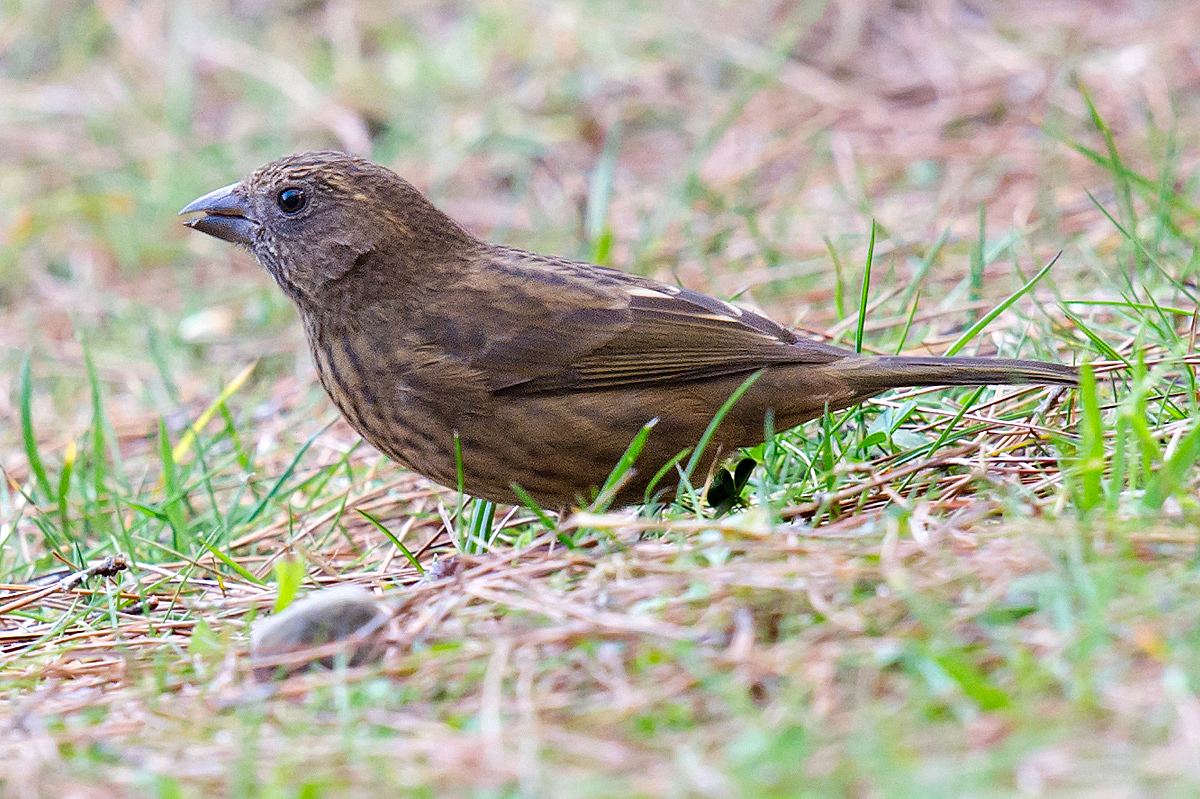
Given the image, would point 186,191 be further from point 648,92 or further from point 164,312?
point 648,92

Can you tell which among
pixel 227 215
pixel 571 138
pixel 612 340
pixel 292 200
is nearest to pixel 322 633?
pixel 612 340

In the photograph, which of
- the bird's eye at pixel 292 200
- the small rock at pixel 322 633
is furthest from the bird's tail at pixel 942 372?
the bird's eye at pixel 292 200

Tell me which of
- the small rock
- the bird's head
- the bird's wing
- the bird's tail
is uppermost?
the bird's head

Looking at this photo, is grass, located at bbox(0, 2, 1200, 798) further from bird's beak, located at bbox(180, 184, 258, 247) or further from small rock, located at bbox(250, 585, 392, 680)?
bird's beak, located at bbox(180, 184, 258, 247)

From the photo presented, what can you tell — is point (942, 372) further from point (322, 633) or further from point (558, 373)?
point (322, 633)

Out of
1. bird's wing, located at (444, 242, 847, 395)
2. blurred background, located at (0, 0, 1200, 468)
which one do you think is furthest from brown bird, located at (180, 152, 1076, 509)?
blurred background, located at (0, 0, 1200, 468)
